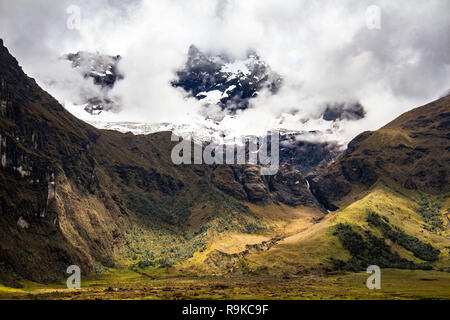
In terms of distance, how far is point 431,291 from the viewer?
7717 inches

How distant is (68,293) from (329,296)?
Result: 407ft
